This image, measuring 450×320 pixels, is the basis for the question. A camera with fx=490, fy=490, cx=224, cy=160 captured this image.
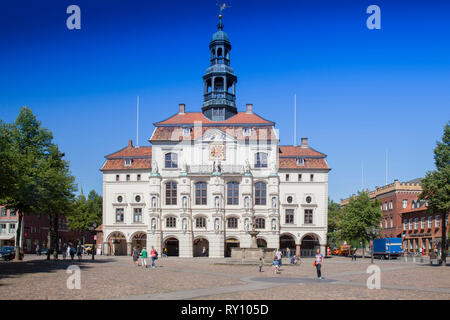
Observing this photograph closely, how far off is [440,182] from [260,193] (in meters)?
29.6

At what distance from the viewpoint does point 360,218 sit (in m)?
75.9

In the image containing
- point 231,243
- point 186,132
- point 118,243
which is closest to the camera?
point 231,243

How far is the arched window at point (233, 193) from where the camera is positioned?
7019 cm

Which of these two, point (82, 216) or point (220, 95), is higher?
point (220, 95)

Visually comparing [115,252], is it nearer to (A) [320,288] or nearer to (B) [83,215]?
(B) [83,215]

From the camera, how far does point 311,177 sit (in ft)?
238

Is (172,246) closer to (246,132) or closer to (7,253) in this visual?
(246,132)

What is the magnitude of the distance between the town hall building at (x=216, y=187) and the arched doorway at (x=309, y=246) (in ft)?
0.49

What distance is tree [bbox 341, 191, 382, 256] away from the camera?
7569cm

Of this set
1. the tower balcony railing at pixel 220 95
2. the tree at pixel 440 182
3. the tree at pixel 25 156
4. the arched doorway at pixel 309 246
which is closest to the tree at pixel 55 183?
the tree at pixel 25 156

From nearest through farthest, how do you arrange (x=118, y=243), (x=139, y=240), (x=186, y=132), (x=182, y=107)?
(x=186, y=132) → (x=139, y=240) → (x=118, y=243) → (x=182, y=107)

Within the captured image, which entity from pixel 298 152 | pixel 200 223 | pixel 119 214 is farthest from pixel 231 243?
pixel 119 214

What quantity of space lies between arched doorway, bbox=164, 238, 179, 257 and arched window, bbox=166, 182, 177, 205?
5497 mm
